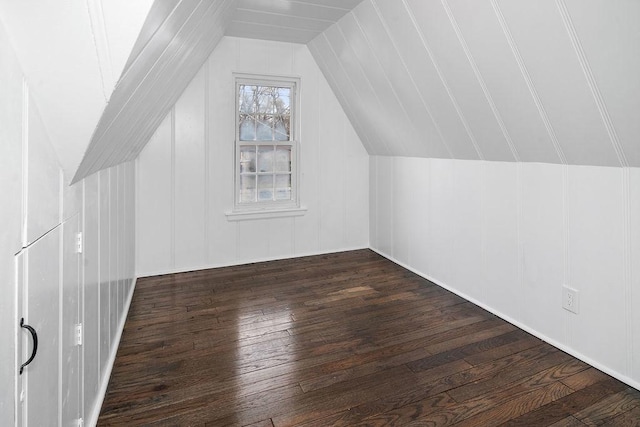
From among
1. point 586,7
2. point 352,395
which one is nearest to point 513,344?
point 352,395

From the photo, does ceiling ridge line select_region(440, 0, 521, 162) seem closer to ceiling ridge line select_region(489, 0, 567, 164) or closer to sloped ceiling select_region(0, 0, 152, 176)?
ceiling ridge line select_region(489, 0, 567, 164)

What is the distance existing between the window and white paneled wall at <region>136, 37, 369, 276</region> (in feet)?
0.33

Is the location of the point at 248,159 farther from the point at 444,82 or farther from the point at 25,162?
the point at 25,162

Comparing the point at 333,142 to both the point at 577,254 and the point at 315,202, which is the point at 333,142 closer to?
the point at 315,202

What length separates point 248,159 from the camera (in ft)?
14.1

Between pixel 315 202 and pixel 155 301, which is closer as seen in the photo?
pixel 155 301

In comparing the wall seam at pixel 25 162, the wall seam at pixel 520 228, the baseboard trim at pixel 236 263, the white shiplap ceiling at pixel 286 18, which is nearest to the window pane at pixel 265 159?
the baseboard trim at pixel 236 263

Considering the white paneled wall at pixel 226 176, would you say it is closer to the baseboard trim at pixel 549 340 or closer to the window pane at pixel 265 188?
the window pane at pixel 265 188

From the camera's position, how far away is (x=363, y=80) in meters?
3.73

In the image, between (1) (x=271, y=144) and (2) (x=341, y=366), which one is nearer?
(2) (x=341, y=366)

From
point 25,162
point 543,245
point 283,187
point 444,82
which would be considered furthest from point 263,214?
point 25,162

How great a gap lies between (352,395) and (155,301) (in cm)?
200

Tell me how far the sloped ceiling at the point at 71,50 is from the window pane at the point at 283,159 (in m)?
3.32

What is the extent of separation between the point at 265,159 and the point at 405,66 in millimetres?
1950
